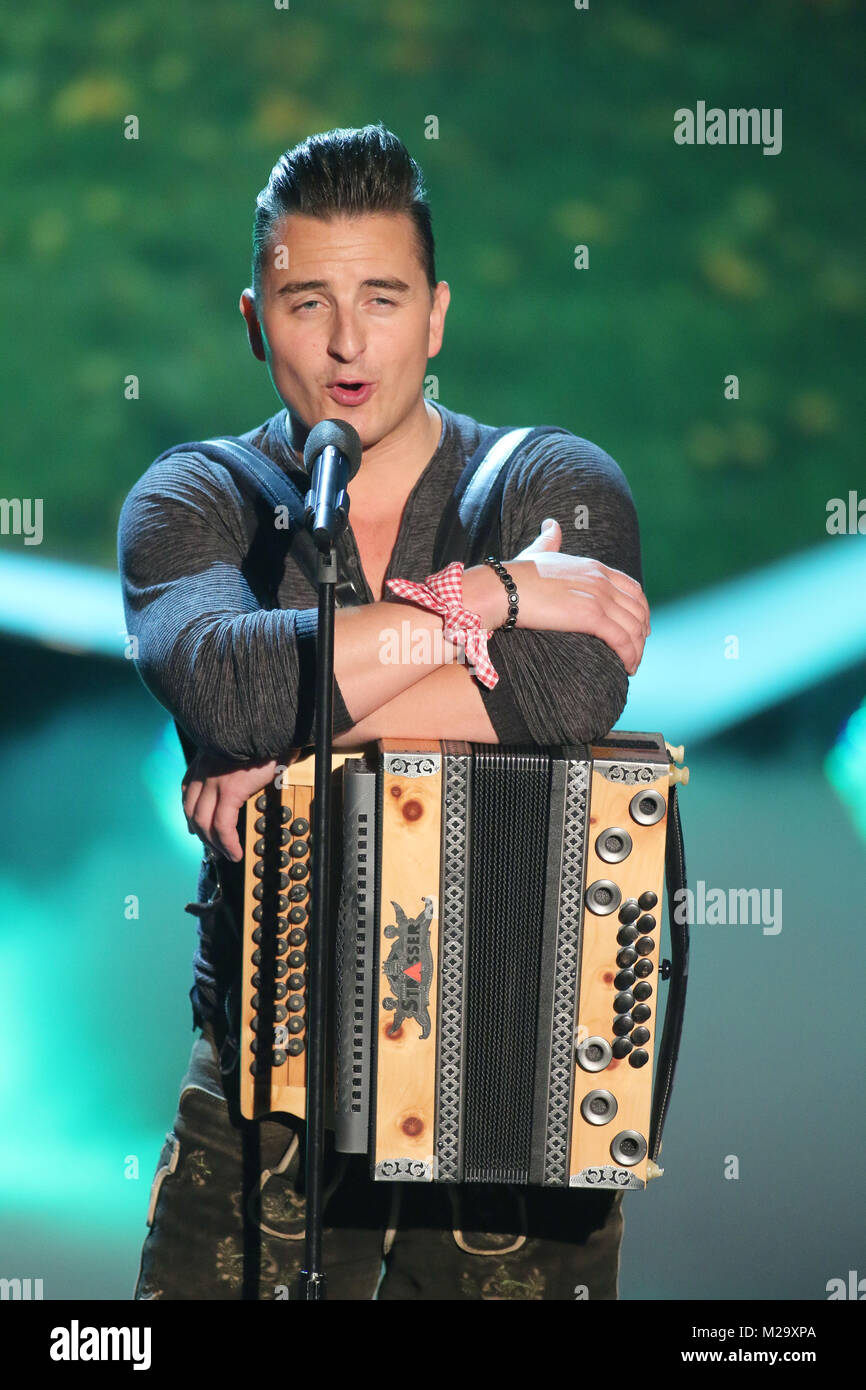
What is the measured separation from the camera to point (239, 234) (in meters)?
3.93

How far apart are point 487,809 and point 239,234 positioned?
238 cm

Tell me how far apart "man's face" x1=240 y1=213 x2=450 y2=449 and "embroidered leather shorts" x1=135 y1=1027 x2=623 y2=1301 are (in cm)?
90

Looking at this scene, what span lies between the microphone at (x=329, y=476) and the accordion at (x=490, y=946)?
14.3 inches

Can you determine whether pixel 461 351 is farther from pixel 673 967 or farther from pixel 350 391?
pixel 673 967

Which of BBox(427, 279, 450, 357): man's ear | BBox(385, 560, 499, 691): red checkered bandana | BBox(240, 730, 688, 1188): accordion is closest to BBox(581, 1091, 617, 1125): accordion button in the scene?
BBox(240, 730, 688, 1188): accordion

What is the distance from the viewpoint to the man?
77.8 inches

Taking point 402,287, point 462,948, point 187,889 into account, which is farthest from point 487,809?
point 187,889

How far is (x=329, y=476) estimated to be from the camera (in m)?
1.74

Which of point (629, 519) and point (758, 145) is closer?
point (629, 519)

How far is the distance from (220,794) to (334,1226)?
655mm

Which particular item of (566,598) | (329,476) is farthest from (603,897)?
(329,476)

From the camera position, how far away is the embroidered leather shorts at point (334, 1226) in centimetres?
219

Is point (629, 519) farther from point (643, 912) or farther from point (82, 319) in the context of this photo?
point (82, 319)

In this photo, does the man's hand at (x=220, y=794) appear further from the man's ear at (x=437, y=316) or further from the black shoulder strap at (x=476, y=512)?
the man's ear at (x=437, y=316)
